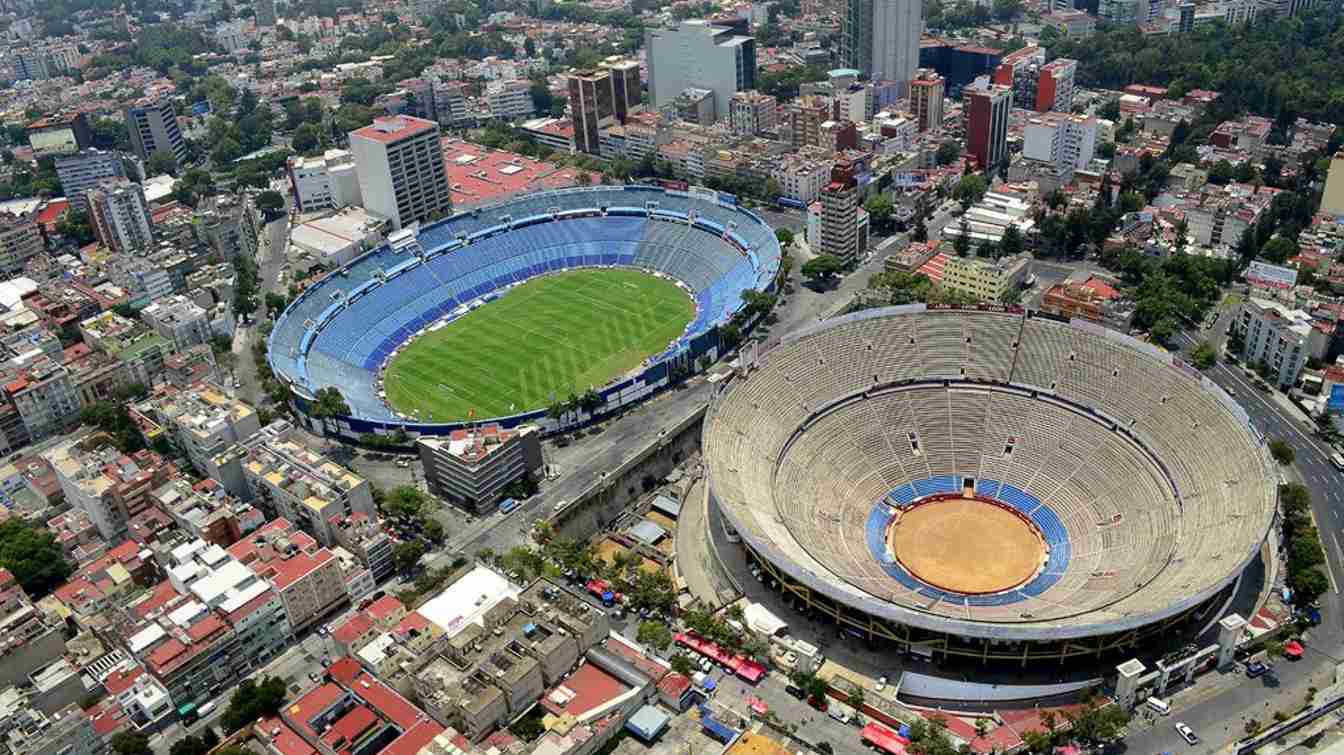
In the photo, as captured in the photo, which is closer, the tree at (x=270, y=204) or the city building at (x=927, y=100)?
the tree at (x=270, y=204)

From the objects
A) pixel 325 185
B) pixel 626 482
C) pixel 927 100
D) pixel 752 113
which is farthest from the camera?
pixel 752 113

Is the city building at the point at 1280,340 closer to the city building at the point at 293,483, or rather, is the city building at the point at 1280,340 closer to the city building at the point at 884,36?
the city building at the point at 293,483

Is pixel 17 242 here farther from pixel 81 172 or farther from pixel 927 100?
pixel 927 100

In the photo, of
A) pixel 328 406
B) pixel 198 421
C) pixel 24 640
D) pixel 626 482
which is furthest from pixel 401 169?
pixel 24 640

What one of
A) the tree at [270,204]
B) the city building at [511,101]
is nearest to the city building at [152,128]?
the tree at [270,204]

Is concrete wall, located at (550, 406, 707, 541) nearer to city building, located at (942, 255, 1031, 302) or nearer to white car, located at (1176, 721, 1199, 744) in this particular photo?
city building, located at (942, 255, 1031, 302)

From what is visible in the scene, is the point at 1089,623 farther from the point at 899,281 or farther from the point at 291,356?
the point at 291,356
